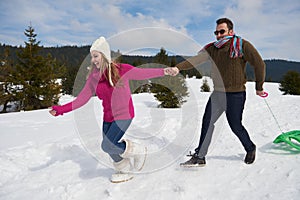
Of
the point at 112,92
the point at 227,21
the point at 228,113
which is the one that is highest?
the point at 227,21

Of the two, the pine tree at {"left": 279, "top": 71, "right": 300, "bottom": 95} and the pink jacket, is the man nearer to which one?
the pink jacket

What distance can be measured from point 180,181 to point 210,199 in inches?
19.0

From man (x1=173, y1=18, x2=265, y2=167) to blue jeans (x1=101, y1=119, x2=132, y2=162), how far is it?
2.99ft

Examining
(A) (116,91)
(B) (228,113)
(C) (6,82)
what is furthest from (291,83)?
(A) (116,91)

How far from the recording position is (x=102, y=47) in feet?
9.00

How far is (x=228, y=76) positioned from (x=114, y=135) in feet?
5.08

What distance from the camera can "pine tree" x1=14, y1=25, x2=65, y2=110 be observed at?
18609mm

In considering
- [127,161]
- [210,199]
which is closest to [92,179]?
[127,161]

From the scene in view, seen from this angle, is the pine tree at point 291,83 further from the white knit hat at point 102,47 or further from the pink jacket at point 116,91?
the white knit hat at point 102,47

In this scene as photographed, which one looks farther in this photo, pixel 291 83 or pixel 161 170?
pixel 291 83

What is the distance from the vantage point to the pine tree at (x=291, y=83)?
98.1ft

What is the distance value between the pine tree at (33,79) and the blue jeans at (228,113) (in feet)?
59.6

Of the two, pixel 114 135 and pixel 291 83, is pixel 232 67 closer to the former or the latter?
pixel 114 135

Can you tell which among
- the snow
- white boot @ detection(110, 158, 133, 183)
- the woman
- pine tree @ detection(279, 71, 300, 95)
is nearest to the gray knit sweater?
the woman
